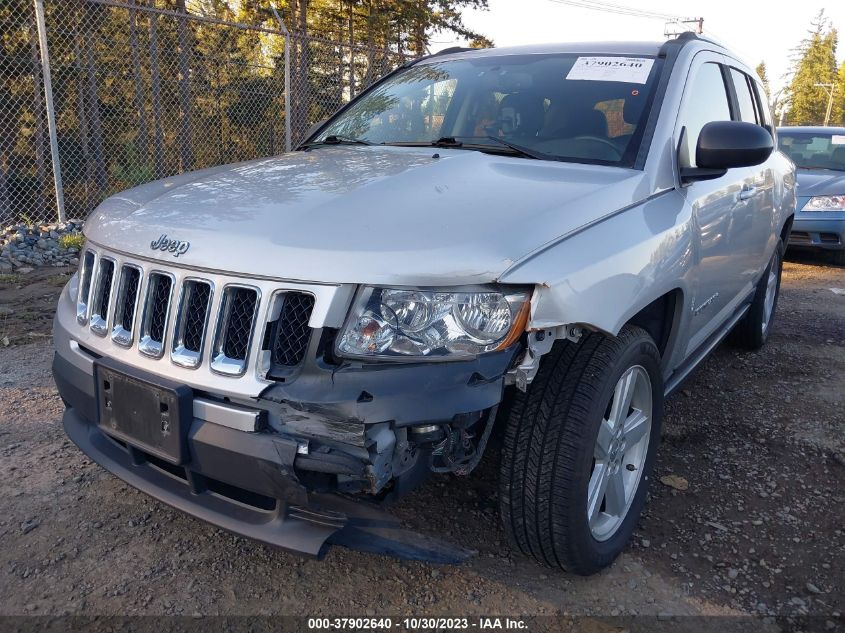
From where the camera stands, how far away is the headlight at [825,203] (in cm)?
830

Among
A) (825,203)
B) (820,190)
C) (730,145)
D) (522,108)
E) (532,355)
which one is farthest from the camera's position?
(820,190)

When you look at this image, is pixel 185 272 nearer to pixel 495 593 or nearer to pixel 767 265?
pixel 495 593

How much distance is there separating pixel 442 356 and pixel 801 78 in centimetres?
9149

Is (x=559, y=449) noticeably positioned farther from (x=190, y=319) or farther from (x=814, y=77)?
(x=814, y=77)

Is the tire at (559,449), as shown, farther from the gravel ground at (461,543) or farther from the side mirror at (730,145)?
the side mirror at (730,145)

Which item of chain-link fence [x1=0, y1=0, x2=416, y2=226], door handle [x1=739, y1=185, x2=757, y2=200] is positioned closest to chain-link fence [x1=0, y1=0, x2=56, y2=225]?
chain-link fence [x1=0, y1=0, x2=416, y2=226]

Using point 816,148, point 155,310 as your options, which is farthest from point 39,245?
point 816,148

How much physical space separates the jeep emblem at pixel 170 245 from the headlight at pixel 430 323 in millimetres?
573

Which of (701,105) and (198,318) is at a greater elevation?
(701,105)

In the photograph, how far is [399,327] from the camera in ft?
5.99

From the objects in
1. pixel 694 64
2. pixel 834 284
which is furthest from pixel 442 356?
pixel 834 284

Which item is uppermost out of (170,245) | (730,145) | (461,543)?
(730,145)

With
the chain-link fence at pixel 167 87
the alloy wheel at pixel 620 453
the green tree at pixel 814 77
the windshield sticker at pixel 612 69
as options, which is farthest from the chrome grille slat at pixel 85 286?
the green tree at pixel 814 77

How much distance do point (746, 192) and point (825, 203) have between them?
5.92m
